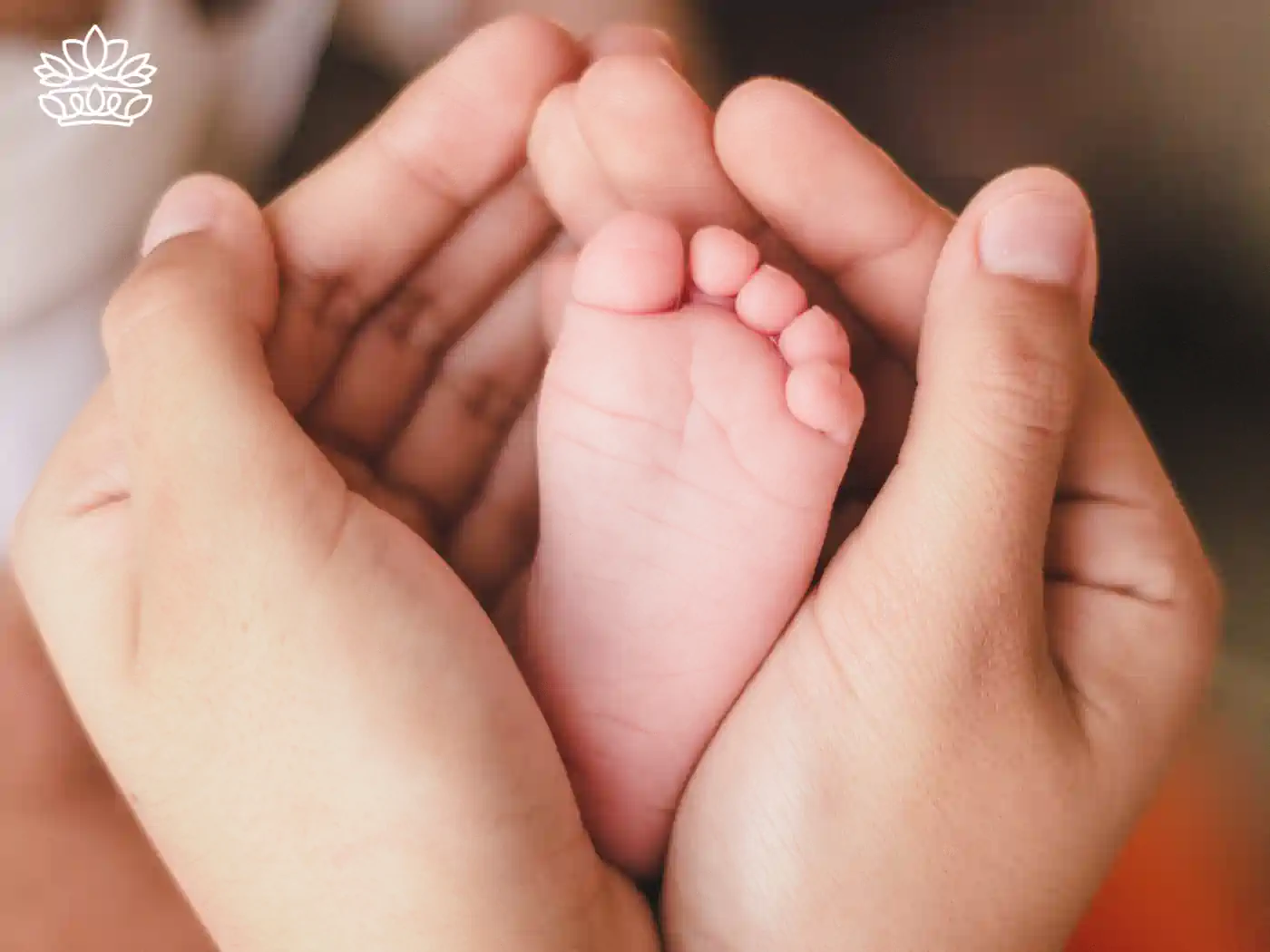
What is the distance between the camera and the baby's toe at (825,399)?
1.48ft

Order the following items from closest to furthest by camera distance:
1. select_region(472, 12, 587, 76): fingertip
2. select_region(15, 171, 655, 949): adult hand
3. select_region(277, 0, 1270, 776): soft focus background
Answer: select_region(15, 171, 655, 949): adult hand
select_region(472, 12, 587, 76): fingertip
select_region(277, 0, 1270, 776): soft focus background

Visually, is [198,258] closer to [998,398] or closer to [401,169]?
[401,169]

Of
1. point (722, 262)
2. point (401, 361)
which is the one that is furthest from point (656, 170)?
point (401, 361)

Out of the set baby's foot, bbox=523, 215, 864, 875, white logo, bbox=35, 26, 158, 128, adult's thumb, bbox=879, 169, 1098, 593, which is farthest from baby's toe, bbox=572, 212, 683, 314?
white logo, bbox=35, 26, 158, 128

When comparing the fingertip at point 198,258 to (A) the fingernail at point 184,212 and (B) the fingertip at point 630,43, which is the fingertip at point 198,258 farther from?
(B) the fingertip at point 630,43

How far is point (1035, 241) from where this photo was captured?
18.4 inches

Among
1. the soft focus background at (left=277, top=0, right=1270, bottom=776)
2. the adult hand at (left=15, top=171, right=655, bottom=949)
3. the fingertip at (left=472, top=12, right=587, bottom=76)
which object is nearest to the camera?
the adult hand at (left=15, top=171, right=655, bottom=949)

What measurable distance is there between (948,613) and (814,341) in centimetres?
12

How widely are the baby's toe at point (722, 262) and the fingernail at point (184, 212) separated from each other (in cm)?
24

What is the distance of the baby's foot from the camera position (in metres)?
0.46

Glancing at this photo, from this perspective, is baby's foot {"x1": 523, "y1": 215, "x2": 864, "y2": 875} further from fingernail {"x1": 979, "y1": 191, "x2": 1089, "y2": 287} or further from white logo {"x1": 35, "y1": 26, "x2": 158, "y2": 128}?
white logo {"x1": 35, "y1": 26, "x2": 158, "y2": 128}

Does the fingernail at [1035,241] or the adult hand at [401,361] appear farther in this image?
the adult hand at [401,361]

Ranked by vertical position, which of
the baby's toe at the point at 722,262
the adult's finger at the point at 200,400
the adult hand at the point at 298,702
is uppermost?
the baby's toe at the point at 722,262

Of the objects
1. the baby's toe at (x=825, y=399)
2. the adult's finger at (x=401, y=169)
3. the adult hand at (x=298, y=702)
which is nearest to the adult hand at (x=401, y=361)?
the adult's finger at (x=401, y=169)
